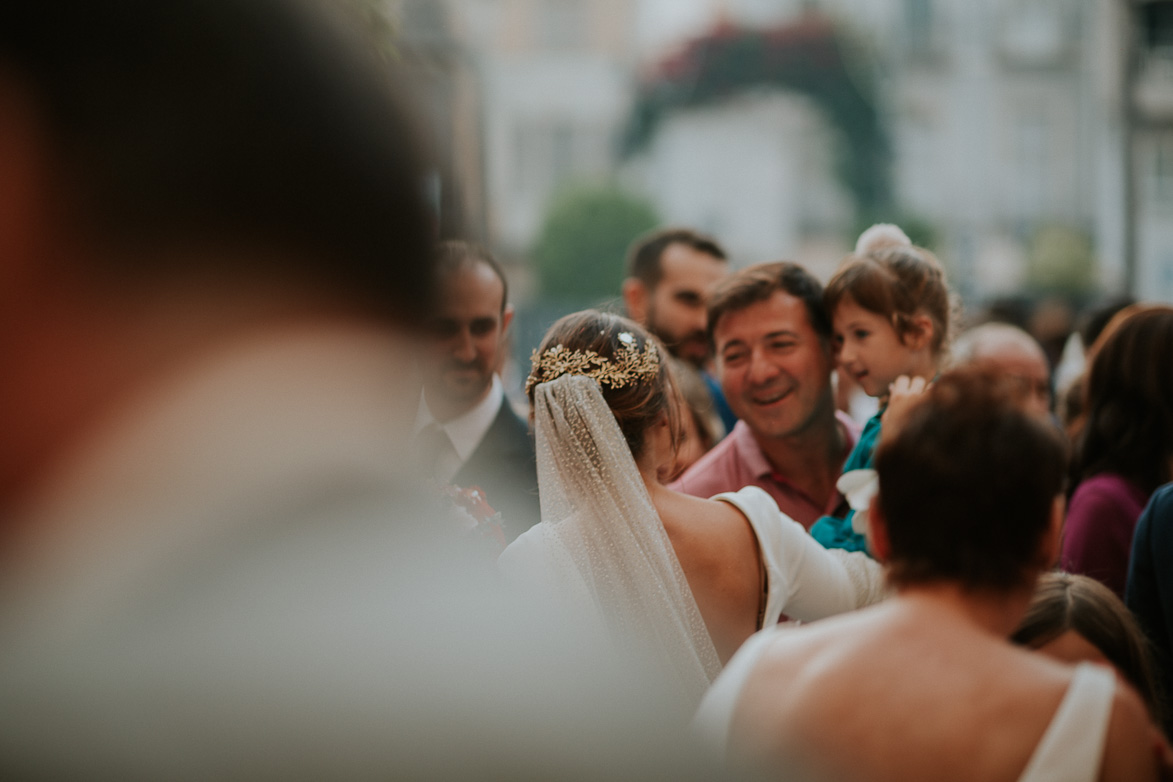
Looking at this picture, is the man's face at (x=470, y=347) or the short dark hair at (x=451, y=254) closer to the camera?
the short dark hair at (x=451, y=254)

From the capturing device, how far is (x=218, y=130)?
0.43 metres

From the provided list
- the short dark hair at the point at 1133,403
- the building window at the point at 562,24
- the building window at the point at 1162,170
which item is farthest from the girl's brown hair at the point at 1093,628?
the building window at the point at 562,24

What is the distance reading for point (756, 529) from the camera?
7.73 feet

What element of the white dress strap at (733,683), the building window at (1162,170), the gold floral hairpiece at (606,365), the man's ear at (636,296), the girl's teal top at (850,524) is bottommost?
the white dress strap at (733,683)

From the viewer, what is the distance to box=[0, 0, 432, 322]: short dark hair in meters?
0.41

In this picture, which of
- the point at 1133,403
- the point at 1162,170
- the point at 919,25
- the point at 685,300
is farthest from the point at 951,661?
the point at 919,25

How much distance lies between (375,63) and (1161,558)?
265cm

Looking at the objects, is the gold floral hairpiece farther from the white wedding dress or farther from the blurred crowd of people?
the blurred crowd of people

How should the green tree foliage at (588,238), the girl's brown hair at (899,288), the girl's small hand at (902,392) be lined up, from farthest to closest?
the green tree foliage at (588,238) < the girl's brown hair at (899,288) < the girl's small hand at (902,392)

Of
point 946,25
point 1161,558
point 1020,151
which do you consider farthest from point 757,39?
point 1161,558

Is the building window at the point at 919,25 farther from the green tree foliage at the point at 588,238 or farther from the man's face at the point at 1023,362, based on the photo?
the man's face at the point at 1023,362

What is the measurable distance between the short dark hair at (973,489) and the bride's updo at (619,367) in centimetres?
92

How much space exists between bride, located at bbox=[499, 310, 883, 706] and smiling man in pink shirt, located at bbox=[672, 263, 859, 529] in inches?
31.7

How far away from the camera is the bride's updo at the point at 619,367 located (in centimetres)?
246
